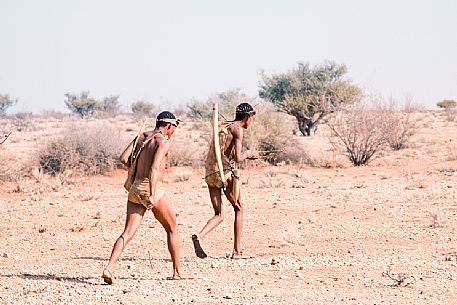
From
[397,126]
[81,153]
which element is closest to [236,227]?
[81,153]

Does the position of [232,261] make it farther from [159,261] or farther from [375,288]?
[375,288]

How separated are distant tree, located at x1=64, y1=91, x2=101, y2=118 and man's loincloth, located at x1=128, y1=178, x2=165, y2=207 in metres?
61.6

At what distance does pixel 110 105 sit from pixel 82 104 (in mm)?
4512

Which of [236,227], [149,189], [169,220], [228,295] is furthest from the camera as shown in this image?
[236,227]

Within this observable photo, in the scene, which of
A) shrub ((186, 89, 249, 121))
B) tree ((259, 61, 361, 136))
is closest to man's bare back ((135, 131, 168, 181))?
shrub ((186, 89, 249, 121))

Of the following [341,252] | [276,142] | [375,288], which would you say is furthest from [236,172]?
[276,142]

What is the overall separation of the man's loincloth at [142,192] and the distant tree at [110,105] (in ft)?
200

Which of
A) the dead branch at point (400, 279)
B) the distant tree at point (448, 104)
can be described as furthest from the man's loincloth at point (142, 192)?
the distant tree at point (448, 104)

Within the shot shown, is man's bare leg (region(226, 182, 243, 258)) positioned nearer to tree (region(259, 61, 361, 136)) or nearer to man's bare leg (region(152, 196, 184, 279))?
man's bare leg (region(152, 196, 184, 279))

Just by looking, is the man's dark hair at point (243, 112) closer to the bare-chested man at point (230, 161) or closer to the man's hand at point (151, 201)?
the bare-chested man at point (230, 161)

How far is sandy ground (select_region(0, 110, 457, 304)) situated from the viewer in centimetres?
779

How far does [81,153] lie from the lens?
909 inches

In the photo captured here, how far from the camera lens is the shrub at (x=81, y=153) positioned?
22547 mm

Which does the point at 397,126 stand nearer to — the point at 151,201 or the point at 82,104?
the point at 151,201
